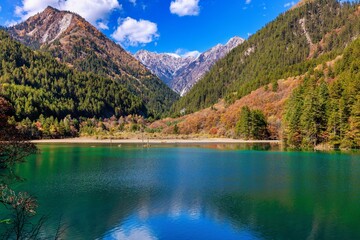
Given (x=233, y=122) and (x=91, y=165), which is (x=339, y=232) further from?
(x=233, y=122)

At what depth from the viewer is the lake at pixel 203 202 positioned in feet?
81.2

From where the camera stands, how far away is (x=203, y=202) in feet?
109

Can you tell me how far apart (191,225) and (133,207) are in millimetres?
7292

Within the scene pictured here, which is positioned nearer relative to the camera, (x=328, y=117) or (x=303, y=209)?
(x=303, y=209)

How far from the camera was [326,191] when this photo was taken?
36719mm

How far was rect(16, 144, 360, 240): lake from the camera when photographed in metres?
24.8

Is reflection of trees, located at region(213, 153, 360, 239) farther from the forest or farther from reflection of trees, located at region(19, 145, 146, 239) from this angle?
the forest

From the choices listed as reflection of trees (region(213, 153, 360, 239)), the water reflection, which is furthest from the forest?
the water reflection

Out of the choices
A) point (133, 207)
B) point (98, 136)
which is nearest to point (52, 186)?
point (133, 207)

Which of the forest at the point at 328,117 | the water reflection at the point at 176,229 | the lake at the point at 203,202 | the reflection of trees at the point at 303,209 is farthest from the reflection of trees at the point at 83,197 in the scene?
the forest at the point at 328,117

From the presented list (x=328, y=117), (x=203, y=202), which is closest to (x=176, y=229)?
(x=203, y=202)

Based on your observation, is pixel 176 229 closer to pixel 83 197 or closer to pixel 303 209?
pixel 303 209

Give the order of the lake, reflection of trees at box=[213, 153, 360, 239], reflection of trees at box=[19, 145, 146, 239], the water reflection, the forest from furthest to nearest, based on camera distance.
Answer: the forest < reflection of trees at box=[19, 145, 146, 239] < the lake < reflection of trees at box=[213, 153, 360, 239] < the water reflection

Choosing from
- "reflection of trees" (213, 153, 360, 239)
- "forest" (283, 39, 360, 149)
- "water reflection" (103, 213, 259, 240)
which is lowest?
"water reflection" (103, 213, 259, 240)
